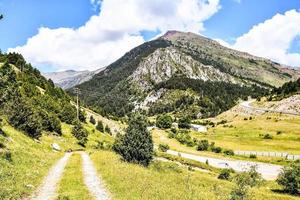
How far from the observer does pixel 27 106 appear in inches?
2869

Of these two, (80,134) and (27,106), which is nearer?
(27,106)

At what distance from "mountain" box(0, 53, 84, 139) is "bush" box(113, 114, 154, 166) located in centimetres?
1664

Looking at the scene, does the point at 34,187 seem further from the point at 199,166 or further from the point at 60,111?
the point at 60,111

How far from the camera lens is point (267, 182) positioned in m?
70.1

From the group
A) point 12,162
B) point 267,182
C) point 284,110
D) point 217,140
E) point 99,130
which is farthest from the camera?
point 284,110

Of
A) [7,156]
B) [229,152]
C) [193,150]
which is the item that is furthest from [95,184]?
[193,150]

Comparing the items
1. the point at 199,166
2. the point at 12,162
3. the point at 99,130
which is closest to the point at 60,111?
the point at 99,130

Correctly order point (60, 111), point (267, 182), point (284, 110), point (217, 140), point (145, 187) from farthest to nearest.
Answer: point (284, 110), point (217, 140), point (60, 111), point (267, 182), point (145, 187)

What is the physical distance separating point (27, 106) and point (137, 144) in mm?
31962

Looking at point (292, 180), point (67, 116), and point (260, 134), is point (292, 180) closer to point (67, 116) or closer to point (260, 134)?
point (67, 116)

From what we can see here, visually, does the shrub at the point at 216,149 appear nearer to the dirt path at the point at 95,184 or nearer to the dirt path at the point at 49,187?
the dirt path at the point at 95,184

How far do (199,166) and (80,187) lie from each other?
6490cm

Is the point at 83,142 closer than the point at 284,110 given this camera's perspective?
Yes

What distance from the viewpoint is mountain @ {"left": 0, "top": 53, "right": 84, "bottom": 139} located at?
4139 cm
